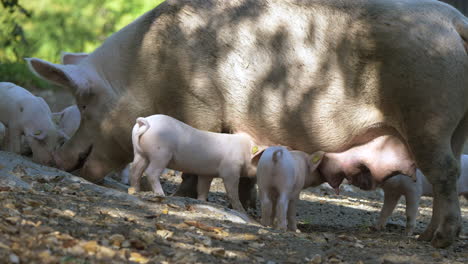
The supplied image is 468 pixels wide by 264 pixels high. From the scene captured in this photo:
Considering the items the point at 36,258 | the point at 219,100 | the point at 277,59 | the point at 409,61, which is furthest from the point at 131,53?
the point at 36,258

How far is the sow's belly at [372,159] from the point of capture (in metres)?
5.18

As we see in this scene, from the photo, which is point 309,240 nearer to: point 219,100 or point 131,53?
point 219,100

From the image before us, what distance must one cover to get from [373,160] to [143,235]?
2403mm

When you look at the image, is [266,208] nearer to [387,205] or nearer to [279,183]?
[279,183]

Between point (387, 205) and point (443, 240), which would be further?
point (387, 205)

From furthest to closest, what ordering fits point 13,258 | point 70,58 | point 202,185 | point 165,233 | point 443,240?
point 70,58, point 202,185, point 443,240, point 165,233, point 13,258

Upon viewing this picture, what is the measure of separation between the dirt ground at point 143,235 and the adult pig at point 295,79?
678mm

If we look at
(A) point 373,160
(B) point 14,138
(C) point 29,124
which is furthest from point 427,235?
(B) point 14,138

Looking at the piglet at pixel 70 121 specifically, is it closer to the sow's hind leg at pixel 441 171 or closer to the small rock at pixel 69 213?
the small rock at pixel 69 213

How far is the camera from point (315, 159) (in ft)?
16.8

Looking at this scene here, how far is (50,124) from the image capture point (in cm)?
600

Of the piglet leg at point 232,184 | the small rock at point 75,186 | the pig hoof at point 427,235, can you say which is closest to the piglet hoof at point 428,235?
the pig hoof at point 427,235

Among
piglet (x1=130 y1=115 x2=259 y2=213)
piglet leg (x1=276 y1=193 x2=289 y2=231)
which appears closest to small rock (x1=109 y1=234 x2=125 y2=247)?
piglet leg (x1=276 y1=193 x2=289 y2=231)

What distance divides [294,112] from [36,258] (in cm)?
277
